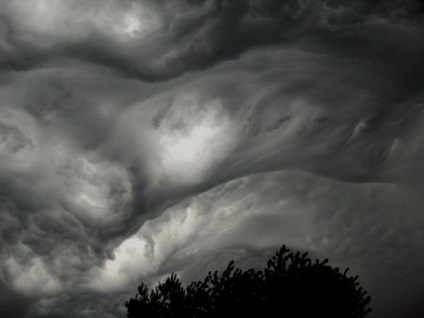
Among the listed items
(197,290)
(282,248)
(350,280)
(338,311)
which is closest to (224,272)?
(197,290)

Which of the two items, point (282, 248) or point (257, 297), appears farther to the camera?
point (282, 248)

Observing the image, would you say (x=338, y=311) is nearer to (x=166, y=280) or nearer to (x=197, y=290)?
(x=197, y=290)

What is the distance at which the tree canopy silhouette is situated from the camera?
18094 mm

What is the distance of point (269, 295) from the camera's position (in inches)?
740

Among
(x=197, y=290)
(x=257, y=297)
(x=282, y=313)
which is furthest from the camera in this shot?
(x=197, y=290)

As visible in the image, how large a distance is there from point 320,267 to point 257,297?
16.8 feet

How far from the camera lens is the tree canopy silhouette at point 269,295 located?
59.4 feet

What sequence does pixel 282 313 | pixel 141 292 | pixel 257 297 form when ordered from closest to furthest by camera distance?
pixel 282 313 → pixel 257 297 → pixel 141 292

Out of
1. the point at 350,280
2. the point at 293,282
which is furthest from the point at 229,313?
the point at 350,280

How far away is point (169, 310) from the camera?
2044 centimetres

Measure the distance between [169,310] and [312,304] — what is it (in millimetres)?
9464

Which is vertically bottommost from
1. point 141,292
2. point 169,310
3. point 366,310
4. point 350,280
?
point 366,310

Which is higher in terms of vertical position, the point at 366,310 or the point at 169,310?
the point at 169,310

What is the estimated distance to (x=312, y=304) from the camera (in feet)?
59.3
